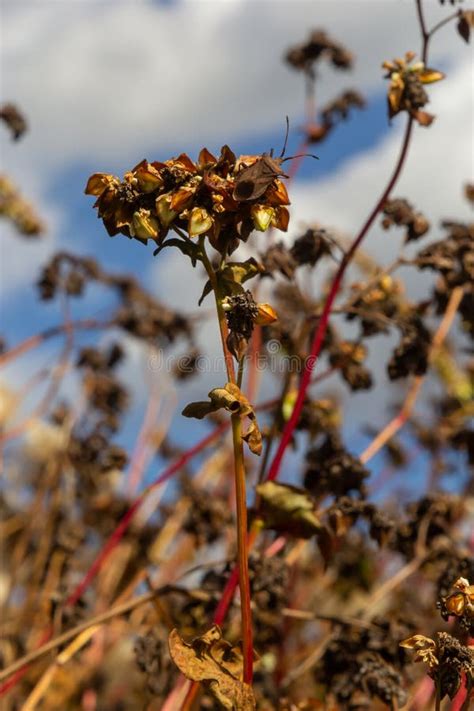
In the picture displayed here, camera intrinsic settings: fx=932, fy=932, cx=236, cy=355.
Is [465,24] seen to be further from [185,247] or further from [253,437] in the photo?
[253,437]

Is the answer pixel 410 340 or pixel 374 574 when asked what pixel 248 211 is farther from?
pixel 374 574

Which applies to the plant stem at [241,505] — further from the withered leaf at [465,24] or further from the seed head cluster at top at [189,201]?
the withered leaf at [465,24]

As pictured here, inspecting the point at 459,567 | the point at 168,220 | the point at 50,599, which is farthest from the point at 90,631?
the point at 168,220

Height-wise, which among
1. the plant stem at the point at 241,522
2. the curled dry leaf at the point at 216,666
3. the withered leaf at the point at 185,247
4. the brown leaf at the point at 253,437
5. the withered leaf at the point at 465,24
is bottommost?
the curled dry leaf at the point at 216,666

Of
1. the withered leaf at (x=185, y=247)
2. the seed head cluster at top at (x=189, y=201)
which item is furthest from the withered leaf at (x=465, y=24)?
the withered leaf at (x=185, y=247)

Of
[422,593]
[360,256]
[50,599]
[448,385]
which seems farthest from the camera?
[422,593]
